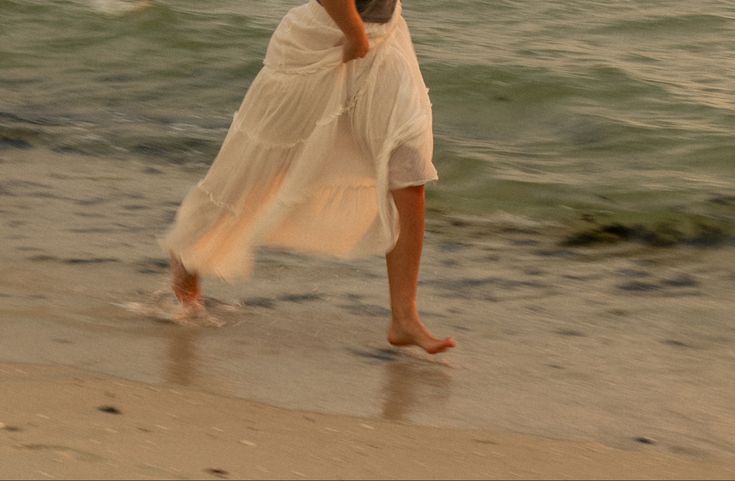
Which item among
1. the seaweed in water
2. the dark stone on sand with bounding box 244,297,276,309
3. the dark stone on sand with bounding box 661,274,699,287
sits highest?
the dark stone on sand with bounding box 244,297,276,309

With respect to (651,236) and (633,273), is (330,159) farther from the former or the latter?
(651,236)

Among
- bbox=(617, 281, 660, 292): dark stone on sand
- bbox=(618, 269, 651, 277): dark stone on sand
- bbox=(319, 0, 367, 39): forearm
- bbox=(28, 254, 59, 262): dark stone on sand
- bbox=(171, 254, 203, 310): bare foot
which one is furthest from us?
bbox=(618, 269, 651, 277): dark stone on sand

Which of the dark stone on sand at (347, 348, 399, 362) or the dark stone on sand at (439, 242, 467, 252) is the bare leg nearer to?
the dark stone on sand at (347, 348, 399, 362)

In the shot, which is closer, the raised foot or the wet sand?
the wet sand

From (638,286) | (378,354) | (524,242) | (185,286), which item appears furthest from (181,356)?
(524,242)

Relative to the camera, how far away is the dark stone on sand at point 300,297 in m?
4.60

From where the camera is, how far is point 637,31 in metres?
11.6

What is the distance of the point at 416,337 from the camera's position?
3.84m

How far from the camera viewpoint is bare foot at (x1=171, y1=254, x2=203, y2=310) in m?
4.22

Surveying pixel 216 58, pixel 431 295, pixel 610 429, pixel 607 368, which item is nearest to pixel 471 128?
pixel 216 58

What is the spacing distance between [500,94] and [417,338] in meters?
6.06

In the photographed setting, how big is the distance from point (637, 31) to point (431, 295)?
7.37 meters

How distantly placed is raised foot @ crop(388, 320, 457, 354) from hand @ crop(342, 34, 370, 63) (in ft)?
2.53

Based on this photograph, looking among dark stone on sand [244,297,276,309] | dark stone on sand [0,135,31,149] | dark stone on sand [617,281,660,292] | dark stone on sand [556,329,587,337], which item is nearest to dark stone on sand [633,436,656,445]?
dark stone on sand [556,329,587,337]
